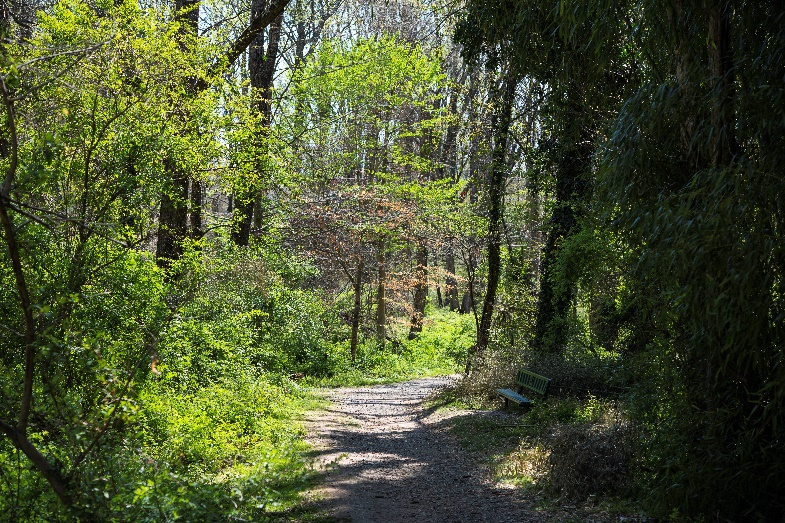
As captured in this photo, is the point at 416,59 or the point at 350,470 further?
the point at 416,59

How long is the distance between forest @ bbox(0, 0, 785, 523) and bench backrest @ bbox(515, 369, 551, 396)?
0.23 meters

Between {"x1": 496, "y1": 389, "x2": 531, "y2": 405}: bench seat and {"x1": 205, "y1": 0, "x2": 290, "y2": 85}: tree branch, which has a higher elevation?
{"x1": 205, "y1": 0, "x2": 290, "y2": 85}: tree branch

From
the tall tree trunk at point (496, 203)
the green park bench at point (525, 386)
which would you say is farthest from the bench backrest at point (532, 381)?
the tall tree trunk at point (496, 203)

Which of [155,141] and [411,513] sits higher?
[155,141]

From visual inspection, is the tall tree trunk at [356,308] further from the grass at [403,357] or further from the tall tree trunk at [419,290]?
the tall tree trunk at [419,290]

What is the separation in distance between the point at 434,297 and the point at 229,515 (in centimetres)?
4474

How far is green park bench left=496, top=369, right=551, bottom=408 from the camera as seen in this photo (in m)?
11.4

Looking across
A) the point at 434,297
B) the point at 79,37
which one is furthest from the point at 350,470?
the point at 434,297

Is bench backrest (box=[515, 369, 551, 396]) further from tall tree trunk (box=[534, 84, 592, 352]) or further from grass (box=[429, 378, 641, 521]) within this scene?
tall tree trunk (box=[534, 84, 592, 352])

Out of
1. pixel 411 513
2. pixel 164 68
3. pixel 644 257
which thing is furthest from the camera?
pixel 164 68

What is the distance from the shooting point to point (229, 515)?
4949mm

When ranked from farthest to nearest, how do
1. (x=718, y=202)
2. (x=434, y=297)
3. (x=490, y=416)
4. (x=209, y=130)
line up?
1. (x=434, y=297)
2. (x=490, y=416)
3. (x=209, y=130)
4. (x=718, y=202)

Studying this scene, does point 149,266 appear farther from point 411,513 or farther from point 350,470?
point 411,513

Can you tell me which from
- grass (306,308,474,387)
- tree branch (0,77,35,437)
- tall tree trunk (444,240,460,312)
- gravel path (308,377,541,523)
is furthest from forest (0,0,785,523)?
tall tree trunk (444,240,460,312)
